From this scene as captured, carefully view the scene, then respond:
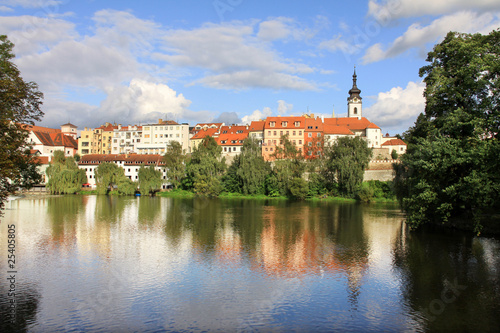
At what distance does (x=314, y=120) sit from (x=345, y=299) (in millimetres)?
61878

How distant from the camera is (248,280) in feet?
50.2

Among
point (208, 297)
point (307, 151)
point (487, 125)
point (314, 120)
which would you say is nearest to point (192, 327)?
point (208, 297)

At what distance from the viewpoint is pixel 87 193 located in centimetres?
6444

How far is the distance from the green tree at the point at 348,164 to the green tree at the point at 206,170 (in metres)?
17.3

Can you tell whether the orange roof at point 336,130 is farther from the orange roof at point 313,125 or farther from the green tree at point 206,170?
the green tree at point 206,170

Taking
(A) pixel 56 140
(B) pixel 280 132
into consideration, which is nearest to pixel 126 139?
(A) pixel 56 140

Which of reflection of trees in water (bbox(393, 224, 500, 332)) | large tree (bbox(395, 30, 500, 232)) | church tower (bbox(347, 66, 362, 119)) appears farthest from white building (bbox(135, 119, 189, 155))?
reflection of trees in water (bbox(393, 224, 500, 332))

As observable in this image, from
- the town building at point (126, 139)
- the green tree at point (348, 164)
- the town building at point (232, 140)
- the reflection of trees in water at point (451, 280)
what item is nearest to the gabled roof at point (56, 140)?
the town building at point (126, 139)

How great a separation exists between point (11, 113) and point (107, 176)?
5209 cm

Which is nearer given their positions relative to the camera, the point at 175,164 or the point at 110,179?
the point at 110,179

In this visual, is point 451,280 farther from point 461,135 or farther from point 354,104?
point 354,104

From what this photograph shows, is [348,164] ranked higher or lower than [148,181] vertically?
higher

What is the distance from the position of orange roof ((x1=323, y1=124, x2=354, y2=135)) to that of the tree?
202 ft

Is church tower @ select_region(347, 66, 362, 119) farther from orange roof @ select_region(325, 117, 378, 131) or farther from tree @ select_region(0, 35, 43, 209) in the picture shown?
tree @ select_region(0, 35, 43, 209)
